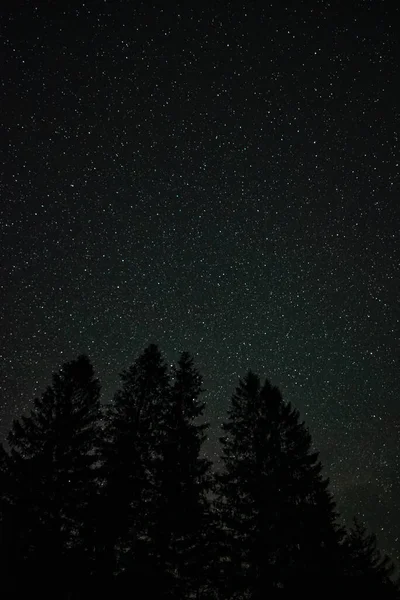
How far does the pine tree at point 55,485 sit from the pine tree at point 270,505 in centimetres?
484

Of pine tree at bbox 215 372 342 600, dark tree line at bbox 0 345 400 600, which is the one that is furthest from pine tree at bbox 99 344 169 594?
pine tree at bbox 215 372 342 600

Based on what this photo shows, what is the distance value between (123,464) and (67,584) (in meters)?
3.43

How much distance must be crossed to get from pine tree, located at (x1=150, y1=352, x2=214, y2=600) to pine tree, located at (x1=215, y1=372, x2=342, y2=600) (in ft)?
3.95

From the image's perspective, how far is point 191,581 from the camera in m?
11.7

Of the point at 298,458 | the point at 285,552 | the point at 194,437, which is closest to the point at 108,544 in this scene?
the point at 194,437

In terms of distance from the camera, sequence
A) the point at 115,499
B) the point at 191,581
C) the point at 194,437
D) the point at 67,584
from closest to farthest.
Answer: the point at 67,584
the point at 191,581
the point at 115,499
the point at 194,437

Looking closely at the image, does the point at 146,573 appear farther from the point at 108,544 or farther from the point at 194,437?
the point at 194,437

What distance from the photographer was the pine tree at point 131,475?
1091 cm

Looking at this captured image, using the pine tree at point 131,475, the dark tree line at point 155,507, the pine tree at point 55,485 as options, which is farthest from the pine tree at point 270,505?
the pine tree at point 55,485

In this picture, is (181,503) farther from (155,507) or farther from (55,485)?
(55,485)

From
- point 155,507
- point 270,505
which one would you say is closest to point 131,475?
point 155,507

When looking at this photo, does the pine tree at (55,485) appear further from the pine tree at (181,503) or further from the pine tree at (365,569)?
the pine tree at (365,569)

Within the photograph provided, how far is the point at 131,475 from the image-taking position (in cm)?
1305

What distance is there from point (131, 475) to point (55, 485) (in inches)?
91.5
